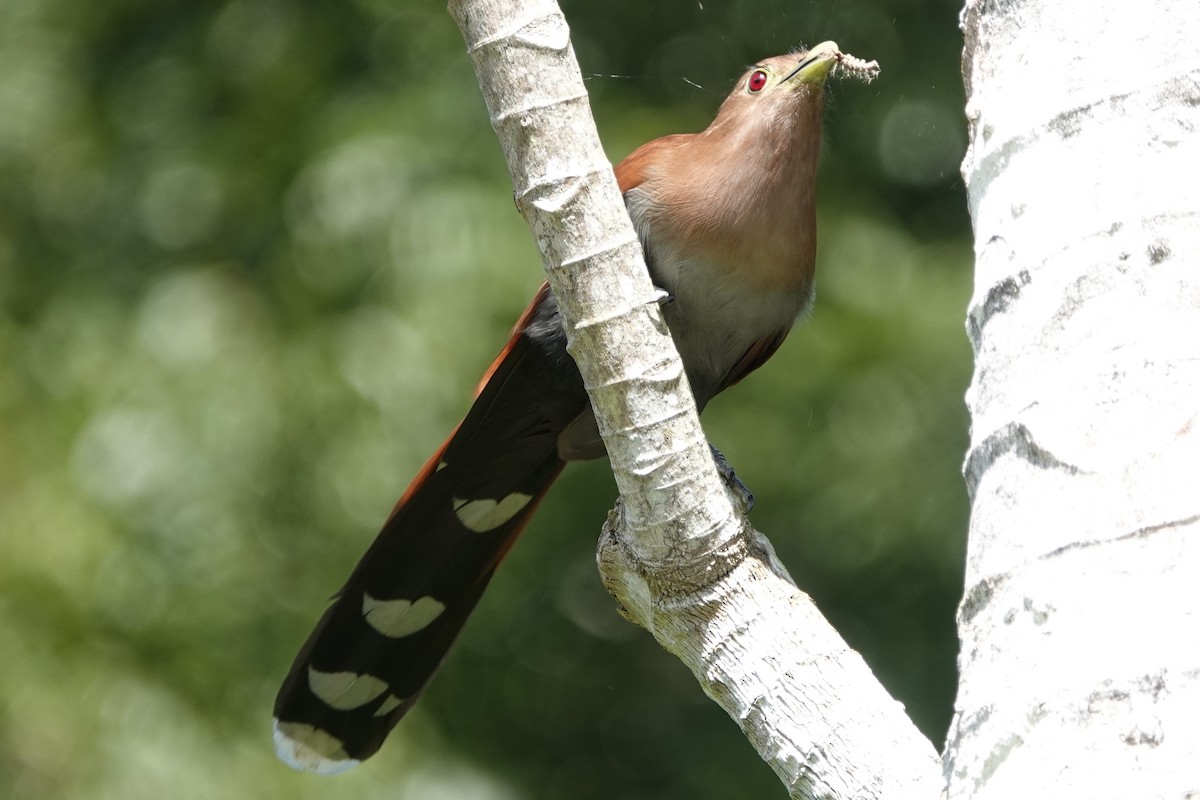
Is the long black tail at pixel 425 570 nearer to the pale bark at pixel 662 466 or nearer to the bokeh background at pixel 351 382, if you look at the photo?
the bokeh background at pixel 351 382

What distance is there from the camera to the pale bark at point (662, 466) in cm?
184

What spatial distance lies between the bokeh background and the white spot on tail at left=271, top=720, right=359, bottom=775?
0.31 metres

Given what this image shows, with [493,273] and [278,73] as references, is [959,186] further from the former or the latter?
[278,73]

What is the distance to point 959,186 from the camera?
4.23m

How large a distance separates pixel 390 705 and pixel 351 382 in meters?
0.80

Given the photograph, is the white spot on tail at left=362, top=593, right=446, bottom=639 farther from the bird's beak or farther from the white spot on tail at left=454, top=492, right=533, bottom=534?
the bird's beak

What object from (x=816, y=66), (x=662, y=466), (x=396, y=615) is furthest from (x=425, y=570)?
(x=816, y=66)

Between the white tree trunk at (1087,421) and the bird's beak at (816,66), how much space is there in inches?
46.0

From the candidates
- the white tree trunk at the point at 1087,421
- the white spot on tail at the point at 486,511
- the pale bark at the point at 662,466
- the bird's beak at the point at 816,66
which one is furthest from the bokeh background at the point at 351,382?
the white tree trunk at the point at 1087,421

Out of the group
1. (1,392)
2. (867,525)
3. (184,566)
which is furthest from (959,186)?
(1,392)

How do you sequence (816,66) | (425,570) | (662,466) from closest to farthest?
(662,466), (816,66), (425,570)

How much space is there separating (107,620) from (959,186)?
2.65 meters

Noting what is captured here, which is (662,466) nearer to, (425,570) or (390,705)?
(425,570)

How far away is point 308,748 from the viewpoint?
286cm
